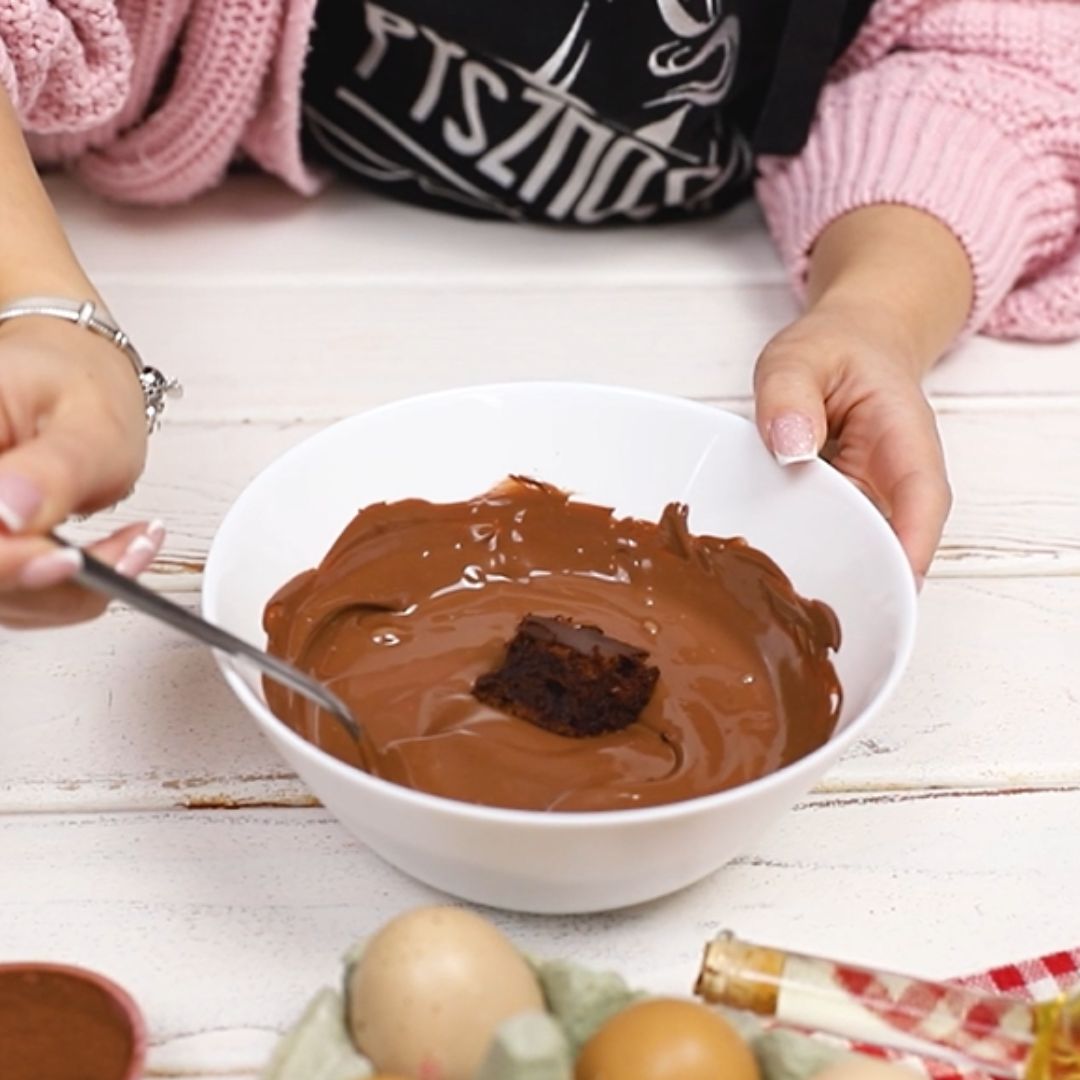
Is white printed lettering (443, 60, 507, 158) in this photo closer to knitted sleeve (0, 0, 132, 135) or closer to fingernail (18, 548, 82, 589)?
knitted sleeve (0, 0, 132, 135)

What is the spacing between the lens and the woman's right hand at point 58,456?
582 mm

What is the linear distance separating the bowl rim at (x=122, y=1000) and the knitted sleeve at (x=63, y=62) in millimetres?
576

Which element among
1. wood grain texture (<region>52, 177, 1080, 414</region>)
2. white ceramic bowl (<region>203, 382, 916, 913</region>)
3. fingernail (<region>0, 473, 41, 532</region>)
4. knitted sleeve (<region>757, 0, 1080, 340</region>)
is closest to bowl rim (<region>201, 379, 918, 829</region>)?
white ceramic bowl (<region>203, 382, 916, 913</region>)

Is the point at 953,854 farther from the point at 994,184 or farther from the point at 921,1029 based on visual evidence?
the point at 994,184

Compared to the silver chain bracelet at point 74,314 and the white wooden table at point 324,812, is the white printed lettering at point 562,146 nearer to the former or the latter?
the white wooden table at point 324,812

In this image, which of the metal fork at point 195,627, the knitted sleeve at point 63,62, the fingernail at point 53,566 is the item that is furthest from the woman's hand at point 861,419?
the knitted sleeve at point 63,62

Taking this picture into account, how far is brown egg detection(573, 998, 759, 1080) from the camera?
1.66ft

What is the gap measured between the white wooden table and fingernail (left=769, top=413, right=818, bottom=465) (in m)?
0.15

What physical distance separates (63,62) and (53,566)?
57 centimetres

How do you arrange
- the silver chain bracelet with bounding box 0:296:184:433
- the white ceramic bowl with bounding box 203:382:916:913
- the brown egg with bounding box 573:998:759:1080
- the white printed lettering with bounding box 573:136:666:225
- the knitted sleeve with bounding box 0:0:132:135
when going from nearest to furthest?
the brown egg with bounding box 573:998:759:1080 < the white ceramic bowl with bounding box 203:382:916:913 < the silver chain bracelet with bounding box 0:296:184:433 < the knitted sleeve with bounding box 0:0:132:135 < the white printed lettering with bounding box 573:136:666:225

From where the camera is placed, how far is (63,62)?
101 centimetres

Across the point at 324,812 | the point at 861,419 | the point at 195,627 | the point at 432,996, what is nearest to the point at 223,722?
the point at 324,812

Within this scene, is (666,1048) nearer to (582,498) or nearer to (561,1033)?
(561,1033)

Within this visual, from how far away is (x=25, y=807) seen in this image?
0.75 meters
